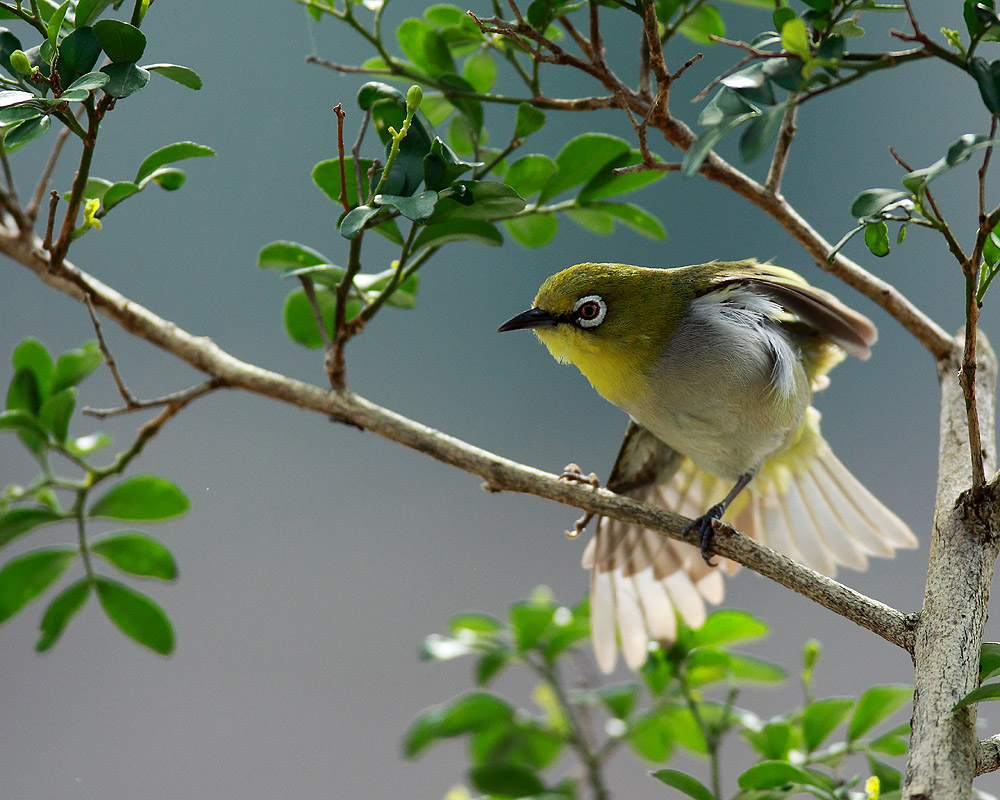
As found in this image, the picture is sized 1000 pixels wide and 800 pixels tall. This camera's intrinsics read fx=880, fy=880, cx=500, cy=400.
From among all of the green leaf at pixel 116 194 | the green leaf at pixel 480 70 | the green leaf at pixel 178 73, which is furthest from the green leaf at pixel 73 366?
the green leaf at pixel 480 70

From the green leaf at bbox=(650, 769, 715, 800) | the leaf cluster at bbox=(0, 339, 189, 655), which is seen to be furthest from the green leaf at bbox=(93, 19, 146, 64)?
the green leaf at bbox=(650, 769, 715, 800)

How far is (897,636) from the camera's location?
0.85m

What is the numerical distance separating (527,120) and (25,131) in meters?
0.52

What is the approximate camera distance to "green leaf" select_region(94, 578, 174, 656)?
125 centimetres

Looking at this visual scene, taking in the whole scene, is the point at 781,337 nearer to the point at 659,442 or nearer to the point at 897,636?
the point at 659,442

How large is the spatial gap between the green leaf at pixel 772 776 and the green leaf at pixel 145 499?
85cm

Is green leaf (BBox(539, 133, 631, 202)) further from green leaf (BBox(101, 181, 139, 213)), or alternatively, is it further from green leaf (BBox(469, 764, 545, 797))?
green leaf (BBox(469, 764, 545, 797))

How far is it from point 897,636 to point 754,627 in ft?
1.66

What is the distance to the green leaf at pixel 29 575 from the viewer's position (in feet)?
4.09

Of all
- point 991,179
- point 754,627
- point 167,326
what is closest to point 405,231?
point 167,326

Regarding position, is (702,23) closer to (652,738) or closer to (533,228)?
(533,228)

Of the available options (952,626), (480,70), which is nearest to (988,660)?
(952,626)

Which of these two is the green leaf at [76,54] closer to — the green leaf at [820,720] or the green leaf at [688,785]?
the green leaf at [688,785]

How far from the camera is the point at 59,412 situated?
120 cm
